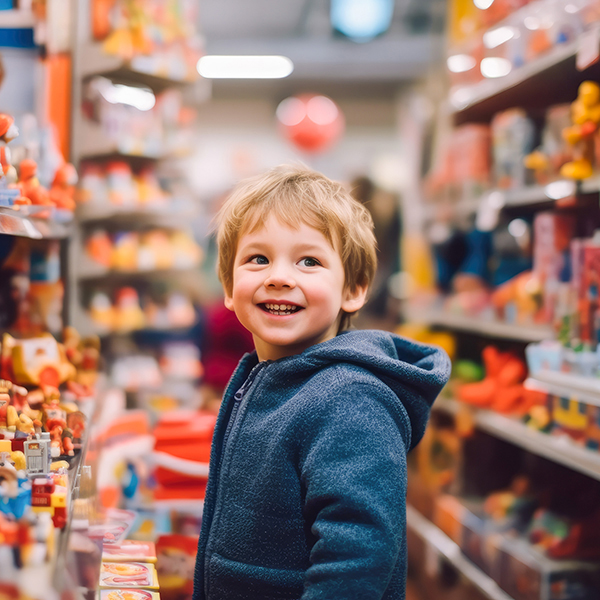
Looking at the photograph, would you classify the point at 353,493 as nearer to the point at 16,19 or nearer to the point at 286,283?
the point at 286,283

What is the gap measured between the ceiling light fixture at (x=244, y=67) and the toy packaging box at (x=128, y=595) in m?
7.01

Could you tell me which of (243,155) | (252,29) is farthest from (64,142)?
(243,155)

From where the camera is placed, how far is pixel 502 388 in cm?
270

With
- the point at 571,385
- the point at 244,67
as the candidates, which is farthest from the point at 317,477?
the point at 244,67

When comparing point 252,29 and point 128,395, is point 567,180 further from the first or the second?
point 252,29

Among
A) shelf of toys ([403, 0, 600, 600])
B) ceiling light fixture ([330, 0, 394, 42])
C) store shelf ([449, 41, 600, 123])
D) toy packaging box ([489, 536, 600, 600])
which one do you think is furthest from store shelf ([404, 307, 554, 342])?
ceiling light fixture ([330, 0, 394, 42])

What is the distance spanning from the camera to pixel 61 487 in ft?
2.98

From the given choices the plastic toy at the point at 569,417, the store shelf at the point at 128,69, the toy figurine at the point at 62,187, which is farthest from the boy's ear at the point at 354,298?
the store shelf at the point at 128,69

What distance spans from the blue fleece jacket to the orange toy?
1.46m

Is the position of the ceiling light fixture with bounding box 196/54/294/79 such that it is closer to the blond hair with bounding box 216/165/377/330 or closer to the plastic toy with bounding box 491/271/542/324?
the plastic toy with bounding box 491/271/542/324

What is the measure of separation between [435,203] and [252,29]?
4990 mm

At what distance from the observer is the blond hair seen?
1.18 m

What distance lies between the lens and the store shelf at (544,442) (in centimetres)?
194

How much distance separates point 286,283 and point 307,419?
0.74 feet
